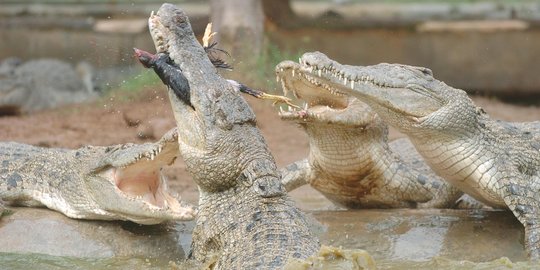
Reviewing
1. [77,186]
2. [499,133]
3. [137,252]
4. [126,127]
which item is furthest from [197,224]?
[126,127]

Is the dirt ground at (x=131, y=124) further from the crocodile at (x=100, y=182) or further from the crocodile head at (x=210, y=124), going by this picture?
the crocodile head at (x=210, y=124)

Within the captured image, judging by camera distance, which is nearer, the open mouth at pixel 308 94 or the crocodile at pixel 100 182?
the crocodile at pixel 100 182

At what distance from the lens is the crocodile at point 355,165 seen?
6.77 metres

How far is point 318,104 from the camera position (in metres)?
6.81

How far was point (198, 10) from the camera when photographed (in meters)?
15.3

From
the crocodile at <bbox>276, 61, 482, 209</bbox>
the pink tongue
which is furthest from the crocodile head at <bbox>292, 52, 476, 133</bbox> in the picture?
the pink tongue

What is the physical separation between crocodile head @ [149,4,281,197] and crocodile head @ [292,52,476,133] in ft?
2.92

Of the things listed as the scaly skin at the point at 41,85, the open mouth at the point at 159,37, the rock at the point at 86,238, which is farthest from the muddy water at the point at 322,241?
the scaly skin at the point at 41,85

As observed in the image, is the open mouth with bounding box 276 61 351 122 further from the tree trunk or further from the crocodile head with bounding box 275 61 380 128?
the tree trunk

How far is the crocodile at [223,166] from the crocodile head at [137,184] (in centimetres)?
30

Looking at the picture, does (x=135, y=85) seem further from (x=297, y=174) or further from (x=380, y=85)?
(x=380, y=85)

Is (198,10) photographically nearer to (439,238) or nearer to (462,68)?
(462,68)

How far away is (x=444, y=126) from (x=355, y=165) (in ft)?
3.10

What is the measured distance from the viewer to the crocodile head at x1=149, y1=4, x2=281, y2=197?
541 centimetres
